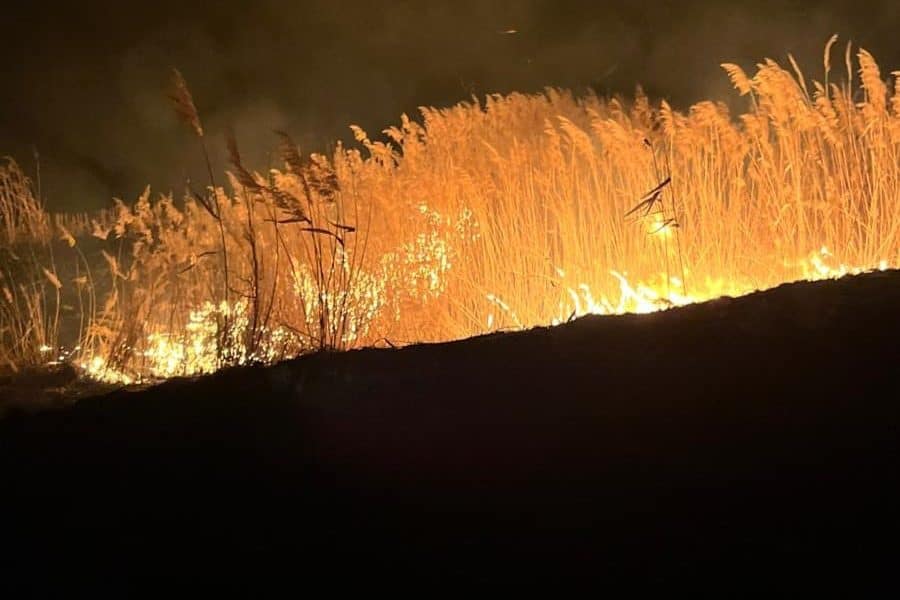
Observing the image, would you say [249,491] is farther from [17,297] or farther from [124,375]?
[17,297]

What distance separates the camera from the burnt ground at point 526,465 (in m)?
2.47

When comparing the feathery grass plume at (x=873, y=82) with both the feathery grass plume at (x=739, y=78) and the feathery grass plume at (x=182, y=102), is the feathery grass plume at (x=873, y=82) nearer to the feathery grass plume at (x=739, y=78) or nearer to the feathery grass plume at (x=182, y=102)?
the feathery grass plume at (x=739, y=78)

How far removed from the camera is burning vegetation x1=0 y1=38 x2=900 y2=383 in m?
4.74

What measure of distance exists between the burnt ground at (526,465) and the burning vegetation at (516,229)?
4.20ft

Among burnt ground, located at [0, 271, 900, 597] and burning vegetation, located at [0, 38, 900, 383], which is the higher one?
burning vegetation, located at [0, 38, 900, 383]

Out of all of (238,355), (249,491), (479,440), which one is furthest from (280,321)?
(479,440)

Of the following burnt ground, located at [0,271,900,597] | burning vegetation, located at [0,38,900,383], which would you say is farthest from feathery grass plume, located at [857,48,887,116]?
burnt ground, located at [0,271,900,597]

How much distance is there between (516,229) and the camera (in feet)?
17.7

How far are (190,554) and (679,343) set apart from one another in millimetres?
1847

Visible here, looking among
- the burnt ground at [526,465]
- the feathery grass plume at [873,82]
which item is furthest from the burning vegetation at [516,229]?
the burnt ground at [526,465]

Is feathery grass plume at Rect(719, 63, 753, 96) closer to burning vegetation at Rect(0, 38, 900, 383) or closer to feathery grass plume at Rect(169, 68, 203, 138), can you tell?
burning vegetation at Rect(0, 38, 900, 383)

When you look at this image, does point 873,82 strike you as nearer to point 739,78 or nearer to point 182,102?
point 739,78

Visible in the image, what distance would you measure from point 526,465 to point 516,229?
273cm

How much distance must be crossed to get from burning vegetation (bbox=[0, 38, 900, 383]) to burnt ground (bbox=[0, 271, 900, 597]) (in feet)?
4.20
